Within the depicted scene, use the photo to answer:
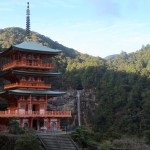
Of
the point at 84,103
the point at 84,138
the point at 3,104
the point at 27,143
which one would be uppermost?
the point at 3,104

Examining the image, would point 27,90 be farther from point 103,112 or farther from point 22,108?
point 103,112

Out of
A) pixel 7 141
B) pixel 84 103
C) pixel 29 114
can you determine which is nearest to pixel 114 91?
pixel 84 103

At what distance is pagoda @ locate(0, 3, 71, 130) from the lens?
125 ft

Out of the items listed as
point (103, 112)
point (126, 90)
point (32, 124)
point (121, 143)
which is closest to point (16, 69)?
point (32, 124)

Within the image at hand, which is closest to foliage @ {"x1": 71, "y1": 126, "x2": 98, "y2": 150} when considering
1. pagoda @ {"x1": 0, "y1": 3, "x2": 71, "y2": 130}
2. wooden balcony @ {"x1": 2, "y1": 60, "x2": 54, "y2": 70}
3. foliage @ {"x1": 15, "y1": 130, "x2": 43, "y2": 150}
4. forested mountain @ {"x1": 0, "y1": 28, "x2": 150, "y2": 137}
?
pagoda @ {"x1": 0, "y1": 3, "x2": 71, "y2": 130}

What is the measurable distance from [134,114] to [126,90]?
10194 millimetres

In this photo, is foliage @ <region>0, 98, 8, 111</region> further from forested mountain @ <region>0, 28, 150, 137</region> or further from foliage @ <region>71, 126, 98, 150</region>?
forested mountain @ <region>0, 28, 150, 137</region>

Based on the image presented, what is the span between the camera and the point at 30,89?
1560 inches

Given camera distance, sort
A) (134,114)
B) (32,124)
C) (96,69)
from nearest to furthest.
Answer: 1. (32,124)
2. (134,114)
3. (96,69)

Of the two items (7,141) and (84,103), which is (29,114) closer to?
(7,141)

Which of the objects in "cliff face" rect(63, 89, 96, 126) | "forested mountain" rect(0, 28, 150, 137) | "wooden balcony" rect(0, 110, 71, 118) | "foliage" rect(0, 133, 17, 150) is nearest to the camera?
"foliage" rect(0, 133, 17, 150)

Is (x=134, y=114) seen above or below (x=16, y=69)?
below

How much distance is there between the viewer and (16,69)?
39.7m

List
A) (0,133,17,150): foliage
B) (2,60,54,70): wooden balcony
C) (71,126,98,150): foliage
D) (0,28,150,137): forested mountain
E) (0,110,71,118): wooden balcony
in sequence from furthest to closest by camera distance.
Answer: (0,28,150,137): forested mountain
(2,60,54,70): wooden balcony
(0,110,71,118): wooden balcony
(71,126,98,150): foliage
(0,133,17,150): foliage
